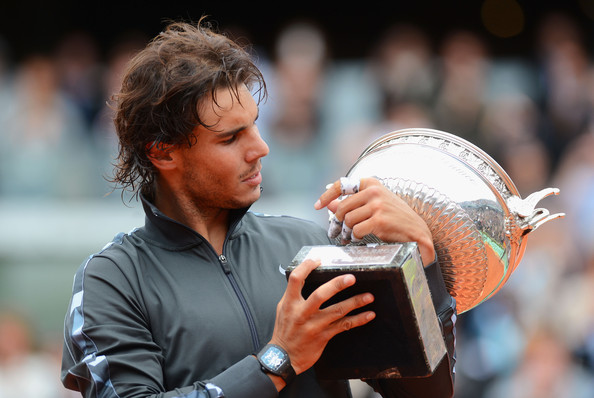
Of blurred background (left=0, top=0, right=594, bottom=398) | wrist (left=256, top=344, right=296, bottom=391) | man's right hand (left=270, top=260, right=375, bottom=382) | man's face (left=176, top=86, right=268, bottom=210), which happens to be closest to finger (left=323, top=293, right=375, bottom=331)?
man's right hand (left=270, top=260, right=375, bottom=382)

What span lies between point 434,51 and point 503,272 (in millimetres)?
5010

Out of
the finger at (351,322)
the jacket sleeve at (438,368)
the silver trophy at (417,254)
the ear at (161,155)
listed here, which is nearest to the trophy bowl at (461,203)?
the silver trophy at (417,254)

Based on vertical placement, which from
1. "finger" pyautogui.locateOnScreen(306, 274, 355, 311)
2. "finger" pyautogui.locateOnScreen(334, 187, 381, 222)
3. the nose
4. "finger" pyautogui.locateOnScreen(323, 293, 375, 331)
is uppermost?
the nose

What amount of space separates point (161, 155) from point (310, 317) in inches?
25.1

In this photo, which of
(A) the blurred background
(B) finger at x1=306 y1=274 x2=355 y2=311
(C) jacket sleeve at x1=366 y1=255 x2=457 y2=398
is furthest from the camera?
(A) the blurred background

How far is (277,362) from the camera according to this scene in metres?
1.82

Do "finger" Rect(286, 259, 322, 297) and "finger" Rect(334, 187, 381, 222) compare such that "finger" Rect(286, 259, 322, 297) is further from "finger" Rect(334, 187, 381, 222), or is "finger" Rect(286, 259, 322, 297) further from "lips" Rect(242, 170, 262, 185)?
"lips" Rect(242, 170, 262, 185)

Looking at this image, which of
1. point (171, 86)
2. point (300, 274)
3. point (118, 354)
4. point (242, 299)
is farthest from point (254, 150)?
point (118, 354)

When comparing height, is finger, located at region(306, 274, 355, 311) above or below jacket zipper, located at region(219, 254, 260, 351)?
above

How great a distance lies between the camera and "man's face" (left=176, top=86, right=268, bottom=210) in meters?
2.05

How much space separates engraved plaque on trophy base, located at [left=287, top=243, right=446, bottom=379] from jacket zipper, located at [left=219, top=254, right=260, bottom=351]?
6.5 inches

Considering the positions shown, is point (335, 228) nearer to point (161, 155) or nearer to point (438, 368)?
point (438, 368)

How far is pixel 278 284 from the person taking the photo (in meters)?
2.11

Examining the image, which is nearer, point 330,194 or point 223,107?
point 330,194
